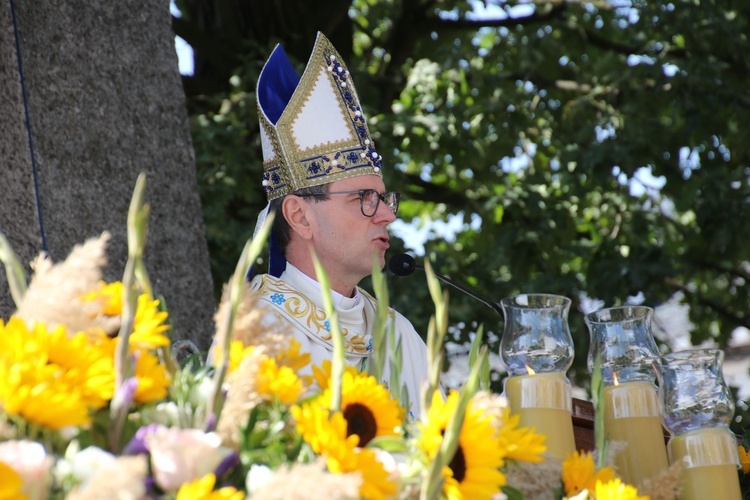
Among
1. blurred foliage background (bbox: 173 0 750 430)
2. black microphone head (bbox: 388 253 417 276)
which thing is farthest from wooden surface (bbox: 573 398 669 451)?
blurred foliage background (bbox: 173 0 750 430)

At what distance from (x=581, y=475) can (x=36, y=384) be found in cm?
70

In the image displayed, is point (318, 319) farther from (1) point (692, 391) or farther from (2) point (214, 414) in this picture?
(2) point (214, 414)

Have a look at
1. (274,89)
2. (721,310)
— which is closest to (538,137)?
(721,310)

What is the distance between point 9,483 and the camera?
95 centimetres

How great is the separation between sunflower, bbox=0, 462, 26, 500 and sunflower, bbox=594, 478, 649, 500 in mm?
683

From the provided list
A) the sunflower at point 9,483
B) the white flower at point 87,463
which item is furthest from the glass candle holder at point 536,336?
the sunflower at point 9,483

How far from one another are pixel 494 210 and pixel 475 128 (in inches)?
21.5

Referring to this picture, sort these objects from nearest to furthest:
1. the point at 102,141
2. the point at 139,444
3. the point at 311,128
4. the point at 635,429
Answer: the point at 139,444, the point at 635,429, the point at 311,128, the point at 102,141

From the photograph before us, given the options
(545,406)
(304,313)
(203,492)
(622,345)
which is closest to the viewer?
(203,492)

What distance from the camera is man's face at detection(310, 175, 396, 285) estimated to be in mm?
3277

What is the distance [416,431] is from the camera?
4.04 ft

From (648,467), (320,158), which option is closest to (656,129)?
(320,158)

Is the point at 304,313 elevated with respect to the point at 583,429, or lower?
elevated

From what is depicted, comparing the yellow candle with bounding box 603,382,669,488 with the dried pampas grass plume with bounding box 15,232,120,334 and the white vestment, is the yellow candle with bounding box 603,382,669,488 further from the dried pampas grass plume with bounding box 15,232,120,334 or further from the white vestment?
the white vestment
